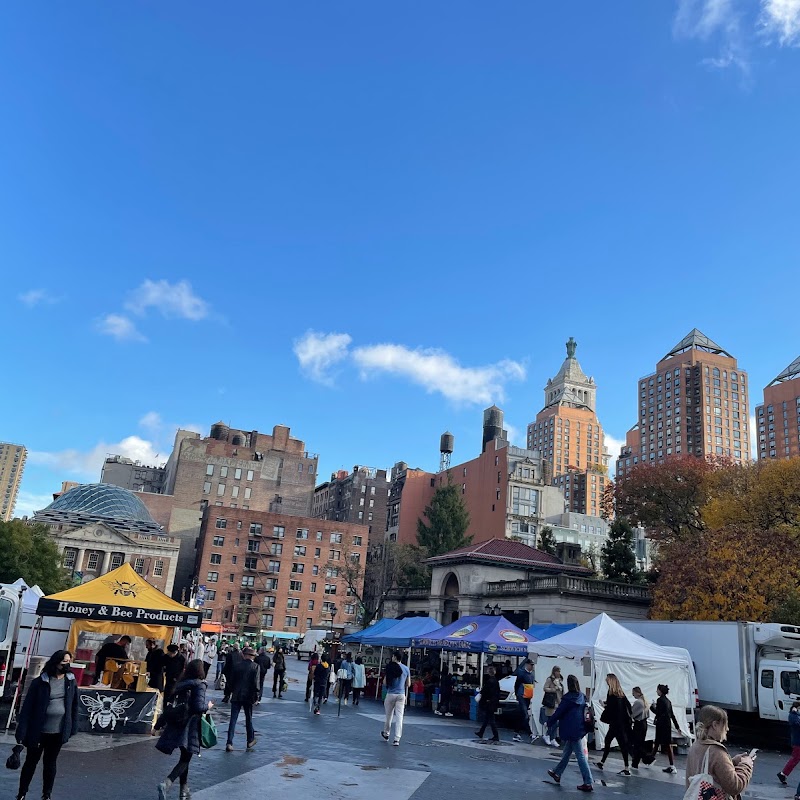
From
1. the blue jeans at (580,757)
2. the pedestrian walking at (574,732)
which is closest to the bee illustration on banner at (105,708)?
the pedestrian walking at (574,732)

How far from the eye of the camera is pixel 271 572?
91875 mm

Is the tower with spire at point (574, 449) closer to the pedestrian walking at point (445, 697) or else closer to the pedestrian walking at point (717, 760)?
the pedestrian walking at point (445, 697)

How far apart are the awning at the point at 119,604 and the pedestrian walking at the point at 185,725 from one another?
22.7 feet

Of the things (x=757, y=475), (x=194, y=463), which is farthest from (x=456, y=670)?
(x=194, y=463)

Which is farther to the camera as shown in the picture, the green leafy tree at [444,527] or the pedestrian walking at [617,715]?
the green leafy tree at [444,527]

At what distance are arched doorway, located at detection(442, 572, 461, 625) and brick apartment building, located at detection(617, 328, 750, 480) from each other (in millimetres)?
113869

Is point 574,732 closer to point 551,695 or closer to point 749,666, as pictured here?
point 551,695

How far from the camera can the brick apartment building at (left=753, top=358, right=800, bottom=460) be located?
492 ft

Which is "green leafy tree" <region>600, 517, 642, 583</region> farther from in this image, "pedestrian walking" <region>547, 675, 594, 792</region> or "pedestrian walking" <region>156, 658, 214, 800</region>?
"pedestrian walking" <region>156, 658, 214, 800</region>

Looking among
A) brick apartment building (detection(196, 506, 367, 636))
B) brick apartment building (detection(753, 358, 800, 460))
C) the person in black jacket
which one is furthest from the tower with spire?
the person in black jacket

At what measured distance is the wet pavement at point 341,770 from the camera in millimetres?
10703

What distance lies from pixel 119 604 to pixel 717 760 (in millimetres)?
13593

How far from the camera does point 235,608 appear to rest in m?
87.9

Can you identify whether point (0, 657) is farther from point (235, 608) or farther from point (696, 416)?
point (696, 416)
